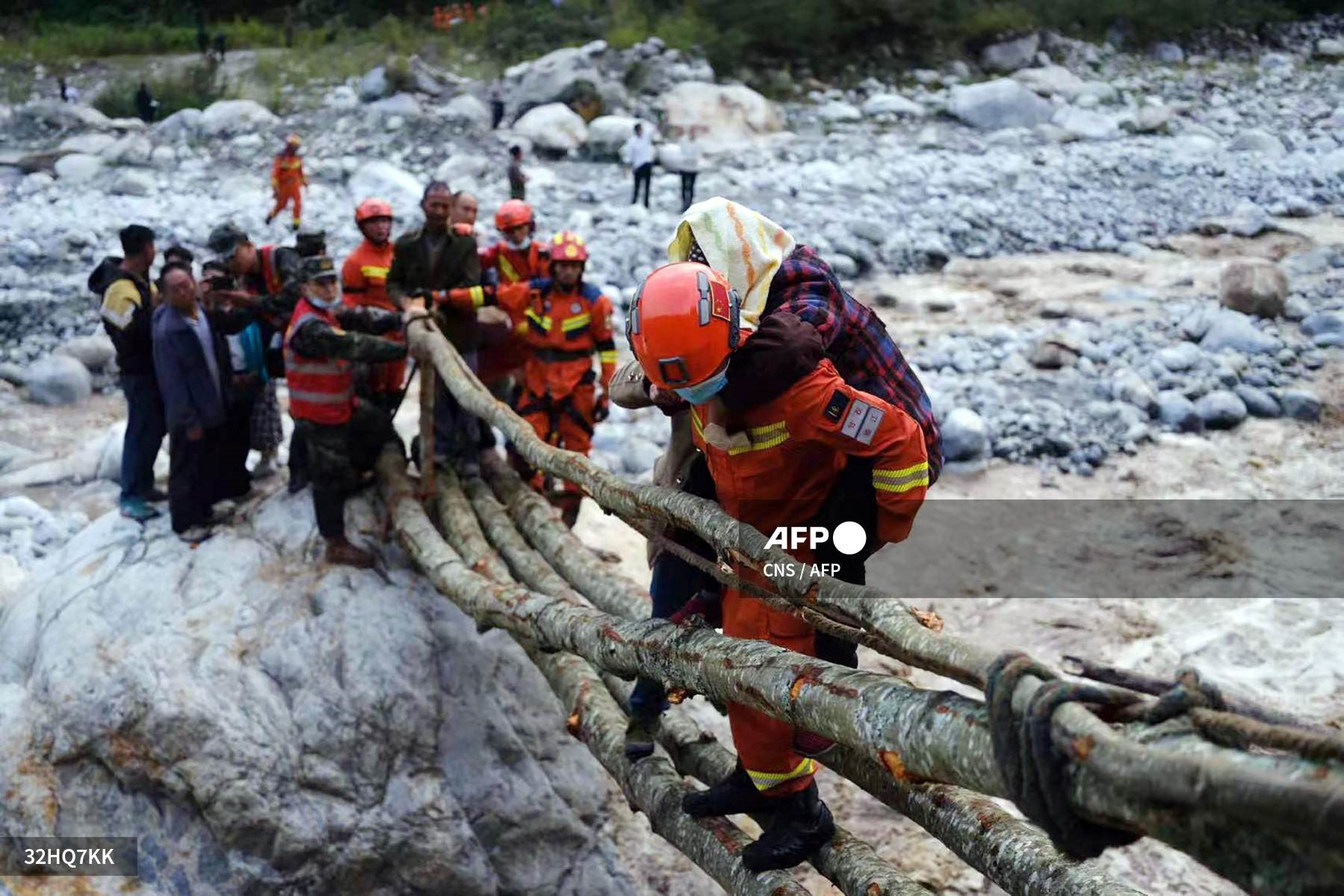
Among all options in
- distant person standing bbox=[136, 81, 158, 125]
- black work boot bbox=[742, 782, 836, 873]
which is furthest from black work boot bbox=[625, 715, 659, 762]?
distant person standing bbox=[136, 81, 158, 125]

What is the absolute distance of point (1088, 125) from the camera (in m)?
19.1

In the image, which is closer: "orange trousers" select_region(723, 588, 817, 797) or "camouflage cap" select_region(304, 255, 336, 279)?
"orange trousers" select_region(723, 588, 817, 797)

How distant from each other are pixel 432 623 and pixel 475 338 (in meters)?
1.44

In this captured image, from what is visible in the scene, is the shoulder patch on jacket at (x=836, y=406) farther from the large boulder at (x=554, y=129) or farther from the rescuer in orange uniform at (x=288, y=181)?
the large boulder at (x=554, y=129)

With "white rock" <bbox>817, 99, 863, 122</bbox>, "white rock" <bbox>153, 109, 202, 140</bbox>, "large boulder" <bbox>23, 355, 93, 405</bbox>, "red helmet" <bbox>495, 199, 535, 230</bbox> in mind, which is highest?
"red helmet" <bbox>495, 199, 535, 230</bbox>

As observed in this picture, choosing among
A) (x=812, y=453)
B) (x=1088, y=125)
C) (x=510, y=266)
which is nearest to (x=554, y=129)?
(x=1088, y=125)

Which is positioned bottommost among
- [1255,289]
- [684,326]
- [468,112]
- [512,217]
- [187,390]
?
[1255,289]

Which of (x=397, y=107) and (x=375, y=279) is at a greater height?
(x=375, y=279)

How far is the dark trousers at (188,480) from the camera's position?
5.18m

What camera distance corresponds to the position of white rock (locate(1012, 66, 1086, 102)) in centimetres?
2120

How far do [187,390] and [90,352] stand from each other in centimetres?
595

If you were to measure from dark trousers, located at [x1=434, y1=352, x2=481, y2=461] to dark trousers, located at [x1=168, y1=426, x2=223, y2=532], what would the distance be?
97 cm

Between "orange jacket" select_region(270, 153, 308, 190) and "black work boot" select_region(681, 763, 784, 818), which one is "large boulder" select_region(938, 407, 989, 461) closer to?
"black work boot" select_region(681, 763, 784, 818)

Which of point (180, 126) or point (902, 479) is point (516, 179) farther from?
point (902, 479)
